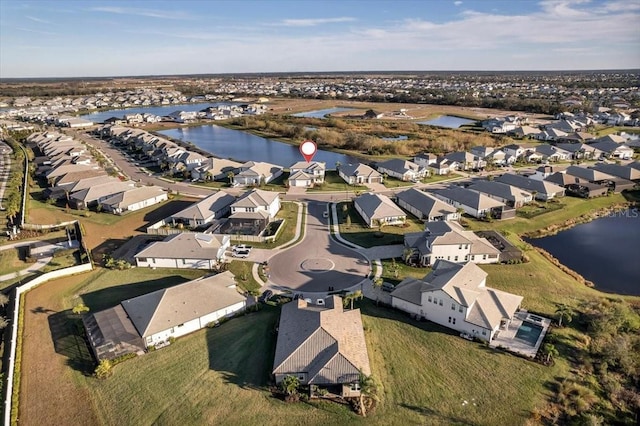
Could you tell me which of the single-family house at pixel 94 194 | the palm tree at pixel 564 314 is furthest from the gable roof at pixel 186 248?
the palm tree at pixel 564 314

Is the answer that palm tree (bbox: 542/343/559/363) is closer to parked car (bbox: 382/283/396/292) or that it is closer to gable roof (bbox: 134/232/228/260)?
parked car (bbox: 382/283/396/292)

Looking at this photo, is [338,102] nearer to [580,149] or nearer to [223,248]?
[580,149]

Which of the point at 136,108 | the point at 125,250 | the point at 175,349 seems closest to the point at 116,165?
the point at 125,250

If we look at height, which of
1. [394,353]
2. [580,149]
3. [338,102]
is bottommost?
[394,353]

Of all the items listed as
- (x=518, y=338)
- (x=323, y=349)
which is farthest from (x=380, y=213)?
(x=323, y=349)

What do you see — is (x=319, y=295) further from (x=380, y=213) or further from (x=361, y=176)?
(x=361, y=176)

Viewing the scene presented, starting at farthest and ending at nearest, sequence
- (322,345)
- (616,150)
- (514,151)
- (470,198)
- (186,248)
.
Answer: (616,150) → (514,151) → (470,198) → (186,248) → (322,345)

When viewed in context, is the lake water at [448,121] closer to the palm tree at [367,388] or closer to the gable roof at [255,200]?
the gable roof at [255,200]
